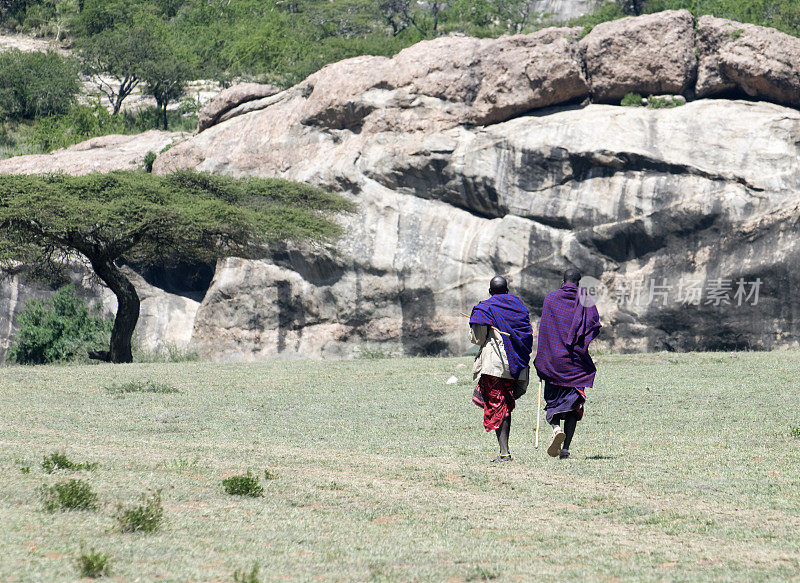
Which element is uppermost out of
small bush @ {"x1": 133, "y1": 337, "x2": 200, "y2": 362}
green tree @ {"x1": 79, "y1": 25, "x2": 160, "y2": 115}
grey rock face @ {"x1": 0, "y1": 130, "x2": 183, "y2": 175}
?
green tree @ {"x1": 79, "y1": 25, "x2": 160, "y2": 115}

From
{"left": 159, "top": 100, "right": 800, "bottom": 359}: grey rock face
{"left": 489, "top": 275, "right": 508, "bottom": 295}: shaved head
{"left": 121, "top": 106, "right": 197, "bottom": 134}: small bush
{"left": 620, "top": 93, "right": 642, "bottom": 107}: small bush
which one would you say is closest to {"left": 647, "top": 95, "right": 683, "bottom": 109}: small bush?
{"left": 620, "top": 93, "right": 642, "bottom": 107}: small bush

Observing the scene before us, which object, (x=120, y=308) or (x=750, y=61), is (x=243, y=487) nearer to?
(x=120, y=308)

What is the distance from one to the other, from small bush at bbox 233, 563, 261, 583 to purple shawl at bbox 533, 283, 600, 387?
5412mm

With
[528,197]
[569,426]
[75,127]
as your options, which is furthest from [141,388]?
[75,127]

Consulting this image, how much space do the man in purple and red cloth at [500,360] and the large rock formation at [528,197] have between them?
73.1ft

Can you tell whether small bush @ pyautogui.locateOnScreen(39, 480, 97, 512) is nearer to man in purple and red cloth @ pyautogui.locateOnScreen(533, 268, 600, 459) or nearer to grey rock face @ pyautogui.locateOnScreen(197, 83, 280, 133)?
man in purple and red cloth @ pyautogui.locateOnScreen(533, 268, 600, 459)

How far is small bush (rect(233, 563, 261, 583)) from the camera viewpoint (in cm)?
516

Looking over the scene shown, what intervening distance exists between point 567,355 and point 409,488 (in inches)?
107

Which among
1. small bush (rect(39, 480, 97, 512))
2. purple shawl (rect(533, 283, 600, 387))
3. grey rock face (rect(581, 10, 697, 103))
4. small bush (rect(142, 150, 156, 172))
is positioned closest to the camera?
small bush (rect(39, 480, 97, 512))

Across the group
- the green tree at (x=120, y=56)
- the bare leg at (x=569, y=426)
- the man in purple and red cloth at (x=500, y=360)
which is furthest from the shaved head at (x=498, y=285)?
the green tree at (x=120, y=56)

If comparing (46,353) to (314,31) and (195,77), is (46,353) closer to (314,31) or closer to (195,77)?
(195,77)

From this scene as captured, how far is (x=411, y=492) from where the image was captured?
8320mm

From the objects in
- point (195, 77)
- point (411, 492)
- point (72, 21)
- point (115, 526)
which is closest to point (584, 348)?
point (411, 492)

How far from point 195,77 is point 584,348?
175ft
